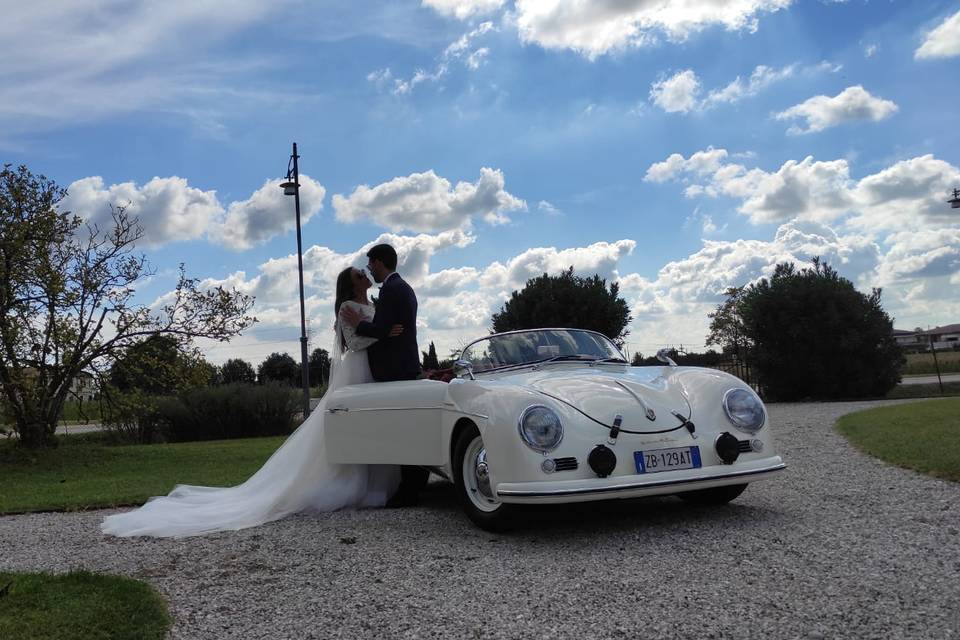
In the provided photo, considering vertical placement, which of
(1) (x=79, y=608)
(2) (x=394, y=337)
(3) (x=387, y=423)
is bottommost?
(1) (x=79, y=608)

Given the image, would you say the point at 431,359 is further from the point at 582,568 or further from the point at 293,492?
the point at 582,568

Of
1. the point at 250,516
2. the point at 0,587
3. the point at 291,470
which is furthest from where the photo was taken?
the point at 291,470

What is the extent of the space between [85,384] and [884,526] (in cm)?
1357

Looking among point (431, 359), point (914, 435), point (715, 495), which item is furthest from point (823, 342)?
point (715, 495)

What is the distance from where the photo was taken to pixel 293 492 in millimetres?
6445

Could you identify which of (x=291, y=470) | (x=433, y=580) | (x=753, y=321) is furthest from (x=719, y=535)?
(x=753, y=321)

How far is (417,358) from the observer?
6855mm

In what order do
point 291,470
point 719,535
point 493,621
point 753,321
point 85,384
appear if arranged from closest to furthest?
point 493,621 < point 719,535 < point 291,470 < point 85,384 < point 753,321

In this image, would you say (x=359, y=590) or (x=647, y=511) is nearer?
(x=359, y=590)

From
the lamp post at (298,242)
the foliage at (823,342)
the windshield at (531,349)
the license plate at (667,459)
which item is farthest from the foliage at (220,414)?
the license plate at (667,459)

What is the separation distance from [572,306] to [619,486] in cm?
2491

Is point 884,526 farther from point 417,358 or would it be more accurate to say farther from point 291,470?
point 291,470

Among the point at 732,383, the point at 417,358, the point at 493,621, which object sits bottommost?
the point at 493,621

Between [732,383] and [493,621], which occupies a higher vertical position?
[732,383]
